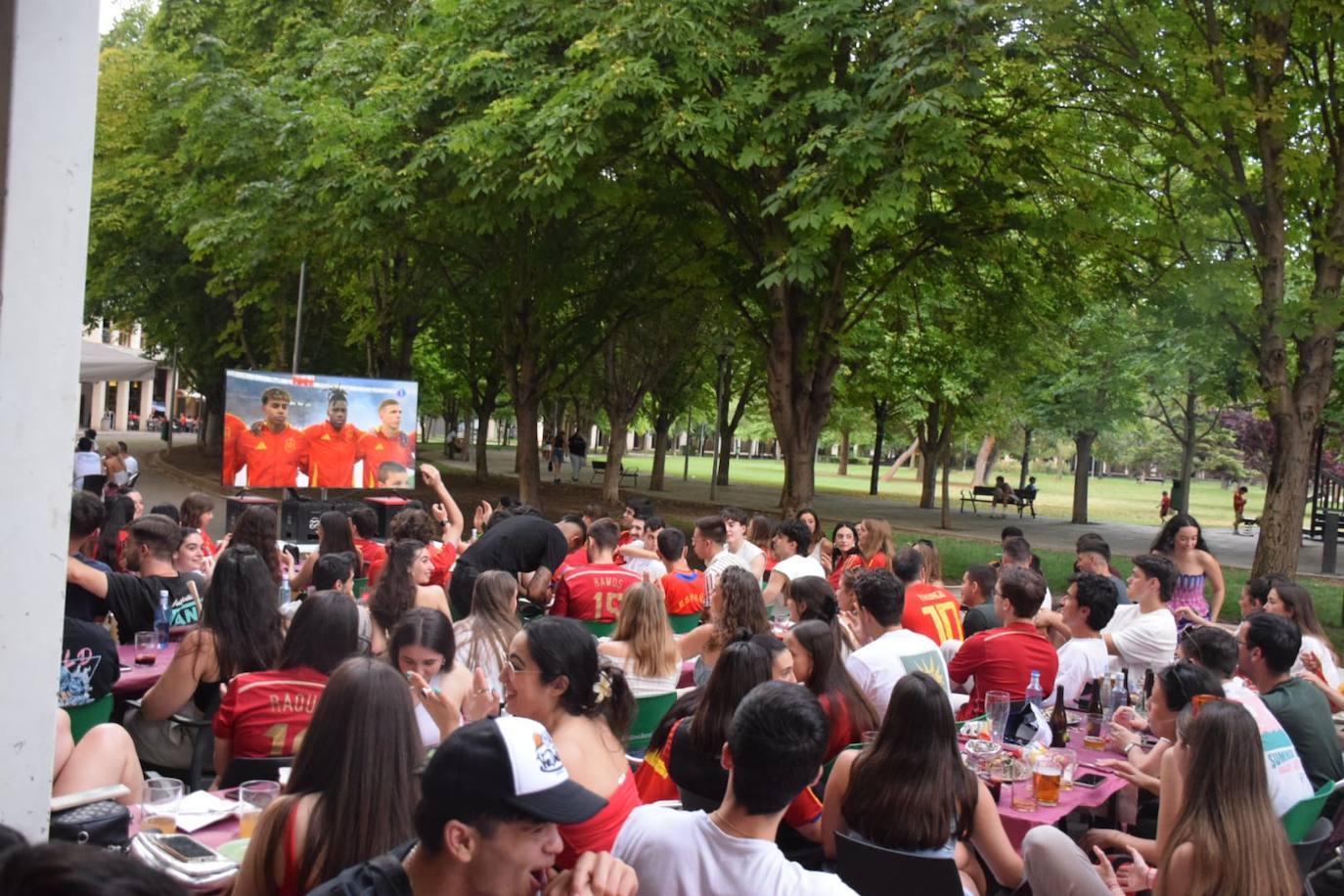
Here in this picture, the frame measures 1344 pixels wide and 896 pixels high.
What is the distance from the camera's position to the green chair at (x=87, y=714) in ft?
17.0

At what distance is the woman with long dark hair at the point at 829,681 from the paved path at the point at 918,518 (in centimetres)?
1606

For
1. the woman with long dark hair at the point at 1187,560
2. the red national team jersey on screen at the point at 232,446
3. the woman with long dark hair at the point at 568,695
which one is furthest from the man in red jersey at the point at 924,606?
the red national team jersey on screen at the point at 232,446

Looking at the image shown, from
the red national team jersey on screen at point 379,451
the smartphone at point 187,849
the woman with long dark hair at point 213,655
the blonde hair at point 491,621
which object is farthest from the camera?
the red national team jersey on screen at point 379,451

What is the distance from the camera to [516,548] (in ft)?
30.9

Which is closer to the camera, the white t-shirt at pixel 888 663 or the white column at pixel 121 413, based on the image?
the white t-shirt at pixel 888 663

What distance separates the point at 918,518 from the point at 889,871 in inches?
1084

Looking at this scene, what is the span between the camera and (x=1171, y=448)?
65.1 m

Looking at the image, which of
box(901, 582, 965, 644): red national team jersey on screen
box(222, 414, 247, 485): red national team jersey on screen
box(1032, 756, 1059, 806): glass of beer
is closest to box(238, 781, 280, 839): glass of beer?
box(1032, 756, 1059, 806): glass of beer

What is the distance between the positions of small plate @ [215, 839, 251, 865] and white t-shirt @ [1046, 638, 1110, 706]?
4.85 m

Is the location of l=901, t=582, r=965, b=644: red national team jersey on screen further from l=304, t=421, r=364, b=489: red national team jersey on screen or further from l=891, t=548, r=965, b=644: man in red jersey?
l=304, t=421, r=364, b=489: red national team jersey on screen

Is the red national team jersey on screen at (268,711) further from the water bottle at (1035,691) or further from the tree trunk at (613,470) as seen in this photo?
the tree trunk at (613,470)

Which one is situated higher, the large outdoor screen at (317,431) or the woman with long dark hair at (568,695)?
the large outdoor screen at (317,431)

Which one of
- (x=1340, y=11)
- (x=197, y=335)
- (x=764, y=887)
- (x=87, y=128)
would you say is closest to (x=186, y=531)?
(x=87, y=128)

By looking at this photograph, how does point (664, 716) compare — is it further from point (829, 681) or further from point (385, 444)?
point (385, 444)
